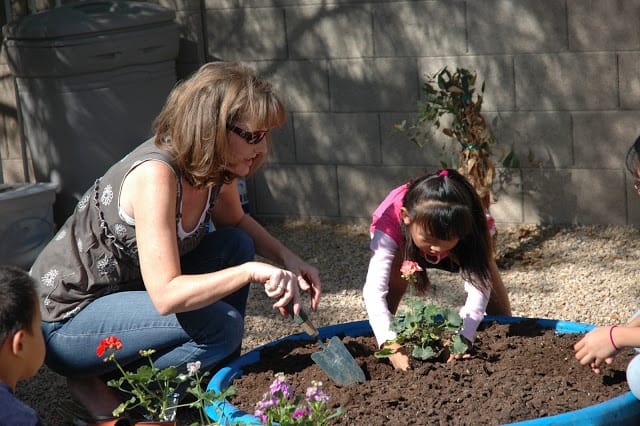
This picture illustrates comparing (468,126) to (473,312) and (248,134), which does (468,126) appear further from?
(248,134)

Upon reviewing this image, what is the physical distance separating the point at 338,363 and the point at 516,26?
8.17 feet

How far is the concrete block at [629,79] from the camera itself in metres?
4.51

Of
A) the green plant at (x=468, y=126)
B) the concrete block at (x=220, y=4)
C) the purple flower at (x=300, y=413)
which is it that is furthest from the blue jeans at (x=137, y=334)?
the concrete block at (x=220, y=4)

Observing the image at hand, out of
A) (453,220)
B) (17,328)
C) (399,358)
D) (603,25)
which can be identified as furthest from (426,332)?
(603,25)

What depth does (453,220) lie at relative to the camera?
2867mm

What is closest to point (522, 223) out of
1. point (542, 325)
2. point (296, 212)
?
point (296, 212)

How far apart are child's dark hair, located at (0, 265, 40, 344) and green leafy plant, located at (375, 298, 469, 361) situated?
1.04 m

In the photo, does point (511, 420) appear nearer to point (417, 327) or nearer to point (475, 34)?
point (417, 327)

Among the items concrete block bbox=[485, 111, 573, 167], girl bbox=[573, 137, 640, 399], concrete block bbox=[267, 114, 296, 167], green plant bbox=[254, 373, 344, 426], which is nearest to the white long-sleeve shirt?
girl bbox=[573, 137, 640, 399]

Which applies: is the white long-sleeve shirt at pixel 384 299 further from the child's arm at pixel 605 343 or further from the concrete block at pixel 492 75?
the concrete block at pixel 492 75

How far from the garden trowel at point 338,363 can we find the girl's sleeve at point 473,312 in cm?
37

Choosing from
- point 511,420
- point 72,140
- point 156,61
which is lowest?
point 511,420

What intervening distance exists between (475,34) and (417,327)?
7.70 ft

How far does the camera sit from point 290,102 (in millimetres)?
5344
